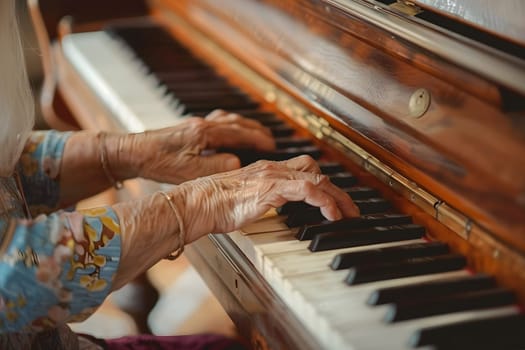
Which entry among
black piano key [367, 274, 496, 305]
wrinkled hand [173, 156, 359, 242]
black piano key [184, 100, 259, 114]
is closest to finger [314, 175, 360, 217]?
wrinkled hand [173, 156, 359, 242]

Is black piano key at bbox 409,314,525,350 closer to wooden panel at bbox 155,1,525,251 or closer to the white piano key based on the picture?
wooden panel at bbox 155,1,525,251

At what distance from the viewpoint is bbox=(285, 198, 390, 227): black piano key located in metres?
1.25

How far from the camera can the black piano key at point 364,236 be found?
3.83 feet

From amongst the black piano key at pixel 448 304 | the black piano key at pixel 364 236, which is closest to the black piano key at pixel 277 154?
the black piano key at pixel 364 236

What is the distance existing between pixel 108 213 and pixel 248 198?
23 centimetres

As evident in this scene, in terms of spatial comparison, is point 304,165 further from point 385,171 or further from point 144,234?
point 144,234

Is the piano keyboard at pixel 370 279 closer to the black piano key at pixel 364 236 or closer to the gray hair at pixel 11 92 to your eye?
the black piano key at pixel 364 236

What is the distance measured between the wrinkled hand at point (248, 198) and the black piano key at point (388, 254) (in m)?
0.12

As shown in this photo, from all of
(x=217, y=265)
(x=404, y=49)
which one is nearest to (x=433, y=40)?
(x=404, y=49)

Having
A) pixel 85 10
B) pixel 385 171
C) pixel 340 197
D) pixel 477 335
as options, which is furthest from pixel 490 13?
pixel 85 10

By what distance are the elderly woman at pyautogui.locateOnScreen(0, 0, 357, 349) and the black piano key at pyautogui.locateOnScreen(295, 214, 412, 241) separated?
0.02 meters

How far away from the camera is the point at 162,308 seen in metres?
2.07

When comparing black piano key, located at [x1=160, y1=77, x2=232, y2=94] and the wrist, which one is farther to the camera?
black piano key, located at [x1=160, y1=77, x2=232, y2=94]

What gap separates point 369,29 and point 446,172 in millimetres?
342
